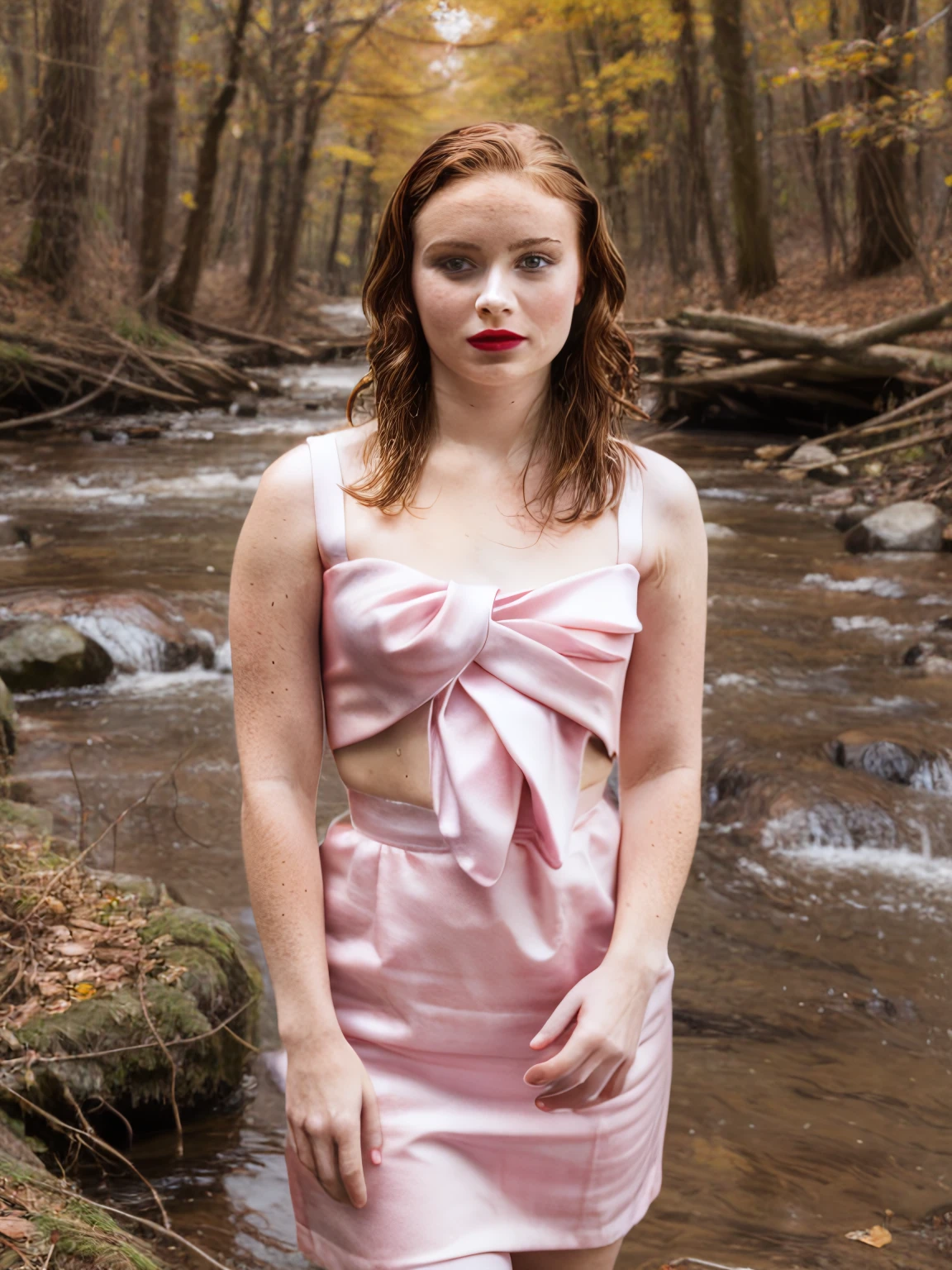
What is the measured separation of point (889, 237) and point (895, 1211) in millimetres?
16600

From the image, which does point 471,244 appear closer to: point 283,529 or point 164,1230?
point 283,529

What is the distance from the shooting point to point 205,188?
2038cm

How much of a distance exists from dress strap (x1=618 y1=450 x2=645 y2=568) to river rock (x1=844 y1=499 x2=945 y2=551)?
29.5 ft

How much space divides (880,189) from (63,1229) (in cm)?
1726

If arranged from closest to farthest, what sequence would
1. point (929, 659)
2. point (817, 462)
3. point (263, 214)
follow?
point (929, 659), point (817, 462), point (263, 214)

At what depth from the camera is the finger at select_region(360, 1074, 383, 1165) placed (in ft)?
5.02

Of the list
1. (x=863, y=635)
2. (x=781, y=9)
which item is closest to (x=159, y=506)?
(x=863, y=635)

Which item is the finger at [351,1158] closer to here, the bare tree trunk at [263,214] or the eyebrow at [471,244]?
the eyebrow at [471,244]

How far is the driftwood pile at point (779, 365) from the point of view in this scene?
1254 cm

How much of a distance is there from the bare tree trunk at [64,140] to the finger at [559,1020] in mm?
16397

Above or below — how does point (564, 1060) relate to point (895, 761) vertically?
above

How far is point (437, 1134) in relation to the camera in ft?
5.08

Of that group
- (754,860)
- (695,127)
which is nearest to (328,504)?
(754,860)

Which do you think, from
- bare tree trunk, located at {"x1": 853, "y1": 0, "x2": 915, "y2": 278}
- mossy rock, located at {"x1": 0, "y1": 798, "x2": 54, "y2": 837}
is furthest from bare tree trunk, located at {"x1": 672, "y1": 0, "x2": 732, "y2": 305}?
mossy rock, located at {"x1": 0, "y1": 798, "x2": 54, "y2": 837}
